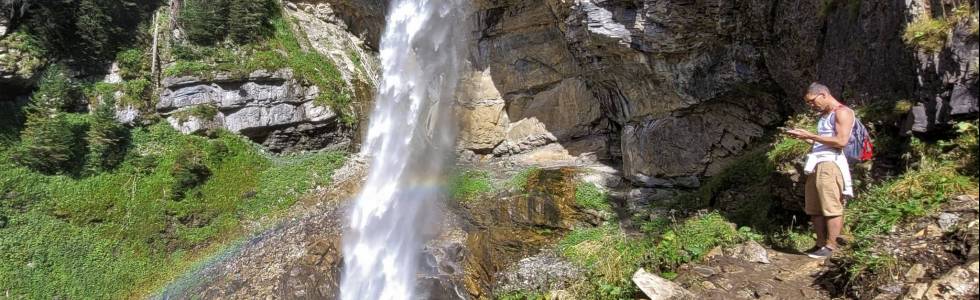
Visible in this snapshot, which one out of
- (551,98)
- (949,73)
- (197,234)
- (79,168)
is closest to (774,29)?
(949,73)

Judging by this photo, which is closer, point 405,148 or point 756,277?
point 756,277

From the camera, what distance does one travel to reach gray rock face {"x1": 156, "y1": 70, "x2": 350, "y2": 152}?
1564 cm

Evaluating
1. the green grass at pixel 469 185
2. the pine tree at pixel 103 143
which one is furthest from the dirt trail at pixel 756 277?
the pine tree at pixel 103 143

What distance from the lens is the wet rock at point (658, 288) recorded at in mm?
4609

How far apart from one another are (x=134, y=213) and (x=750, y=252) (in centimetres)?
1385

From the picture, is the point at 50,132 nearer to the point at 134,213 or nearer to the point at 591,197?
the point at 134,213

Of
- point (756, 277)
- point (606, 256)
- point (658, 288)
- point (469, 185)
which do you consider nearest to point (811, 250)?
point (756, 277)

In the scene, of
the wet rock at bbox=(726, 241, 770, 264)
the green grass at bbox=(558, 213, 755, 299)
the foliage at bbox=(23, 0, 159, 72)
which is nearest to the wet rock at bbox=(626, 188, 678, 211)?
the green grass at bbox=(558, 213, 755, 299)

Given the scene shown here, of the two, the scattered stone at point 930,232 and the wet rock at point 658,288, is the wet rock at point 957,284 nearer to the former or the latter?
the scattered stone at point 930,232

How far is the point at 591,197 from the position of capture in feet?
32.6

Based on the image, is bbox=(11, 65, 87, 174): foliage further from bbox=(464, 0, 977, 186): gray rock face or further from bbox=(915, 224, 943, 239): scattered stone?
bbox=(915, 224, 943, 239): scattered stone

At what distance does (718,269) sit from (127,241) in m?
13.0

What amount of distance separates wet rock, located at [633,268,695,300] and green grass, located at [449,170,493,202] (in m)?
6.82

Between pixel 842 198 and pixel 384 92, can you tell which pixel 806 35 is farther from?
pixel 384 92
